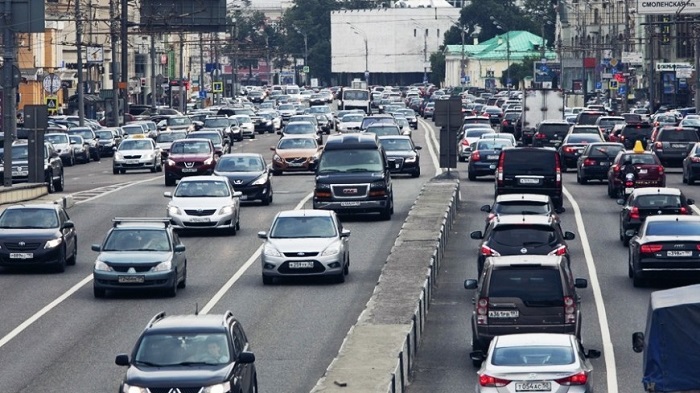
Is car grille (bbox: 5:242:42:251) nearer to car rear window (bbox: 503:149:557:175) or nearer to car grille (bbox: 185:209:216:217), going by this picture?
car grille (bbox: 185:209:216:217)

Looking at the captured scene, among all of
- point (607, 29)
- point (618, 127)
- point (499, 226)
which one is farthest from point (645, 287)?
point (607, 29)

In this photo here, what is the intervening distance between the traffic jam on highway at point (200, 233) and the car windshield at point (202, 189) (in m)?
0.02

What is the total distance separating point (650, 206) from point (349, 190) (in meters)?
8.03

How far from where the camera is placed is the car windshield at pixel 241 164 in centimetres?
4747

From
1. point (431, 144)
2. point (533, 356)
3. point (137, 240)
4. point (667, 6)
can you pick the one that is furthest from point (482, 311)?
point (667, 6)

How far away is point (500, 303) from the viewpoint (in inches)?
934

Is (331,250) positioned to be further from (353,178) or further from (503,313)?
(353,178)

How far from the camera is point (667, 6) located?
3243 inches

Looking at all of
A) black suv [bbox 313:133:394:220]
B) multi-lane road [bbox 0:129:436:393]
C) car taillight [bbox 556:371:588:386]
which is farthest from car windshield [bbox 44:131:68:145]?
car taillight [bbox 556:371:588:386]

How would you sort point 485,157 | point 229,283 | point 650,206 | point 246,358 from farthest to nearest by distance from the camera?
1. point 485,157
2. point 650,206
3. point 229,283
4. point 246,358

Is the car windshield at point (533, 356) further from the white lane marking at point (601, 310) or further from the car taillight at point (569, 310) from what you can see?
the car taillight at point (569, 310)

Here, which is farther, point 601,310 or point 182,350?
point 601,310

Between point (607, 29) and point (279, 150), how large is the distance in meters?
88.0

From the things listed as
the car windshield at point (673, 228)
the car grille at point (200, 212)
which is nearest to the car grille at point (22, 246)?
the car grille at point (200, 212)
